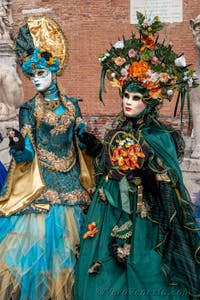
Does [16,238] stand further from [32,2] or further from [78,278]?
[32,2]

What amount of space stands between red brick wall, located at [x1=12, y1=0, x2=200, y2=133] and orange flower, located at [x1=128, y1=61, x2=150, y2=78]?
635 centimetres

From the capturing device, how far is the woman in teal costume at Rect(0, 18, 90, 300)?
2.91 metres

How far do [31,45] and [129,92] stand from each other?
2.70ft

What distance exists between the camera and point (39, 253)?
2.98 meters

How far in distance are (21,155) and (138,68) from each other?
3.16 ft

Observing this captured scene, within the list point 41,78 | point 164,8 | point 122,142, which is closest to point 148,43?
point 122,142

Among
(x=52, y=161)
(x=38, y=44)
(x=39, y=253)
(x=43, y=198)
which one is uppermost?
(x=38, y=44)

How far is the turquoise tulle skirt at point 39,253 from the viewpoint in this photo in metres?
2.89

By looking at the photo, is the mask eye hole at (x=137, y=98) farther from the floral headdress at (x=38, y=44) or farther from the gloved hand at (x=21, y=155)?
the gloved hand at (x=21, y=155)

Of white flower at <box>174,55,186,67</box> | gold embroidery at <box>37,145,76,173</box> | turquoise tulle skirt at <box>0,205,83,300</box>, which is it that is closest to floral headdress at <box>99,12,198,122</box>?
white flower at <box>174,55,186,67</box>

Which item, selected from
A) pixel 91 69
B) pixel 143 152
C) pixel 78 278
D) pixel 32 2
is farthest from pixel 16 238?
pixel 32 2

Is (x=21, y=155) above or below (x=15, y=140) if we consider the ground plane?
below

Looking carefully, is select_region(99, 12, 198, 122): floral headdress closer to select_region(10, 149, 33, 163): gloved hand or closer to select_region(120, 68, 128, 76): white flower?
select_region(120, 68, 128, 76): white flower

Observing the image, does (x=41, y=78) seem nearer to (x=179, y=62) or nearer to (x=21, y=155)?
(x=21, y=155)
